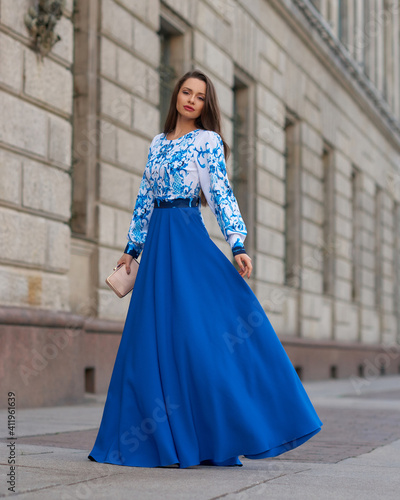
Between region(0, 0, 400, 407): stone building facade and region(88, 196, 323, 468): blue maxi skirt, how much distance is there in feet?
10.3

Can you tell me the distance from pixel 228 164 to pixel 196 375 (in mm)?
9471

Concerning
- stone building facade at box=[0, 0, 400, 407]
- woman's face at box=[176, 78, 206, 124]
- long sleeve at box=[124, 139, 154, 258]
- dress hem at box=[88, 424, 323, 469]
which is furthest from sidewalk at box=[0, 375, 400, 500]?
stone building facade at box=[0, 0, 400, 407]

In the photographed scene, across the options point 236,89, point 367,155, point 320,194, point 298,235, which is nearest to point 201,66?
point 236,89

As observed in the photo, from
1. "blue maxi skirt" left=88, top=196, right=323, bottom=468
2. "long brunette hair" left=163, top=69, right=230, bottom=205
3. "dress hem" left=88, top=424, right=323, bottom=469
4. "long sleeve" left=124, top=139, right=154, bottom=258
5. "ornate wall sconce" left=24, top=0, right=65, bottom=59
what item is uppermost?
"ornate wall sconce" left=24, top=0, right=65, bottom=59

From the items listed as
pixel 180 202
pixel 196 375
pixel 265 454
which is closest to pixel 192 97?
pixel 180 202

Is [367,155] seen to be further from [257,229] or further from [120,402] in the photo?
[120,402]

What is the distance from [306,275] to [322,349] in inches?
55.9

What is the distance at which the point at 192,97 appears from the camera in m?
4.32

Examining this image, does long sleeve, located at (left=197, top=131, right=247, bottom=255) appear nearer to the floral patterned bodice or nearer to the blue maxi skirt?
the floral patterned bodice

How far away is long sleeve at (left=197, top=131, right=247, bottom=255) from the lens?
421cm

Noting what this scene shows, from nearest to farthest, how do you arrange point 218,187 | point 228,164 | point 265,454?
point 265,454
point 218,187
point 228,164

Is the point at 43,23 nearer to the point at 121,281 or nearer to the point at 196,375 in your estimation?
the point at 121,281

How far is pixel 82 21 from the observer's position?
358 inches

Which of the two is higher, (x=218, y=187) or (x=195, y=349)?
(x=218, y=187)
